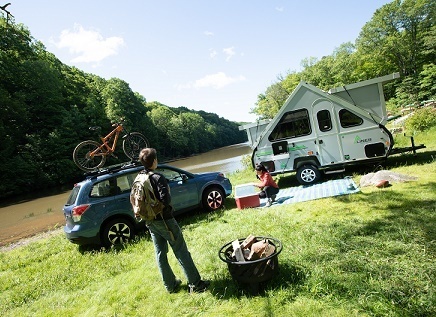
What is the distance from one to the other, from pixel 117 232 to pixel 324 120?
23.1 ft

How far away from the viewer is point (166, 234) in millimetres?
3527

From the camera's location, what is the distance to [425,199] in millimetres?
5406

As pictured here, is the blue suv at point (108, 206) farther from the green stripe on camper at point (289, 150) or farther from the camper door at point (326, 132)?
the camper door at point (326, 132)

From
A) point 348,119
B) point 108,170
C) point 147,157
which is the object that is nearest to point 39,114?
point 108,170

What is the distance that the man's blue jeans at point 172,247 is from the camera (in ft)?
11.6

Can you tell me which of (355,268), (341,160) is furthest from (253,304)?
(341,160)

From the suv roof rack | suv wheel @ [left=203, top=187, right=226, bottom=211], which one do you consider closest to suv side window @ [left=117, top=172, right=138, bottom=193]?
the suv roof rack

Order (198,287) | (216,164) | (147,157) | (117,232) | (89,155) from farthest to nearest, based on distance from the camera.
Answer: (216,164) < (89,155) < (117,232) < (198,287) < (147,157)

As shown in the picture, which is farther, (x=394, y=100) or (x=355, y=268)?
(x=394, y=100)

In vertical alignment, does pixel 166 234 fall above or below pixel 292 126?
below

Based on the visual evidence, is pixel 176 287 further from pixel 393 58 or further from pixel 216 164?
pixel 393 58

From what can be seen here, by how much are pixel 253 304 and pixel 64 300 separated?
313 centimetres

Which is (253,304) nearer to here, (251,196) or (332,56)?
(251,196)

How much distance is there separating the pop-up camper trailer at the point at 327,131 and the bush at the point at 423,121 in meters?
7.90
